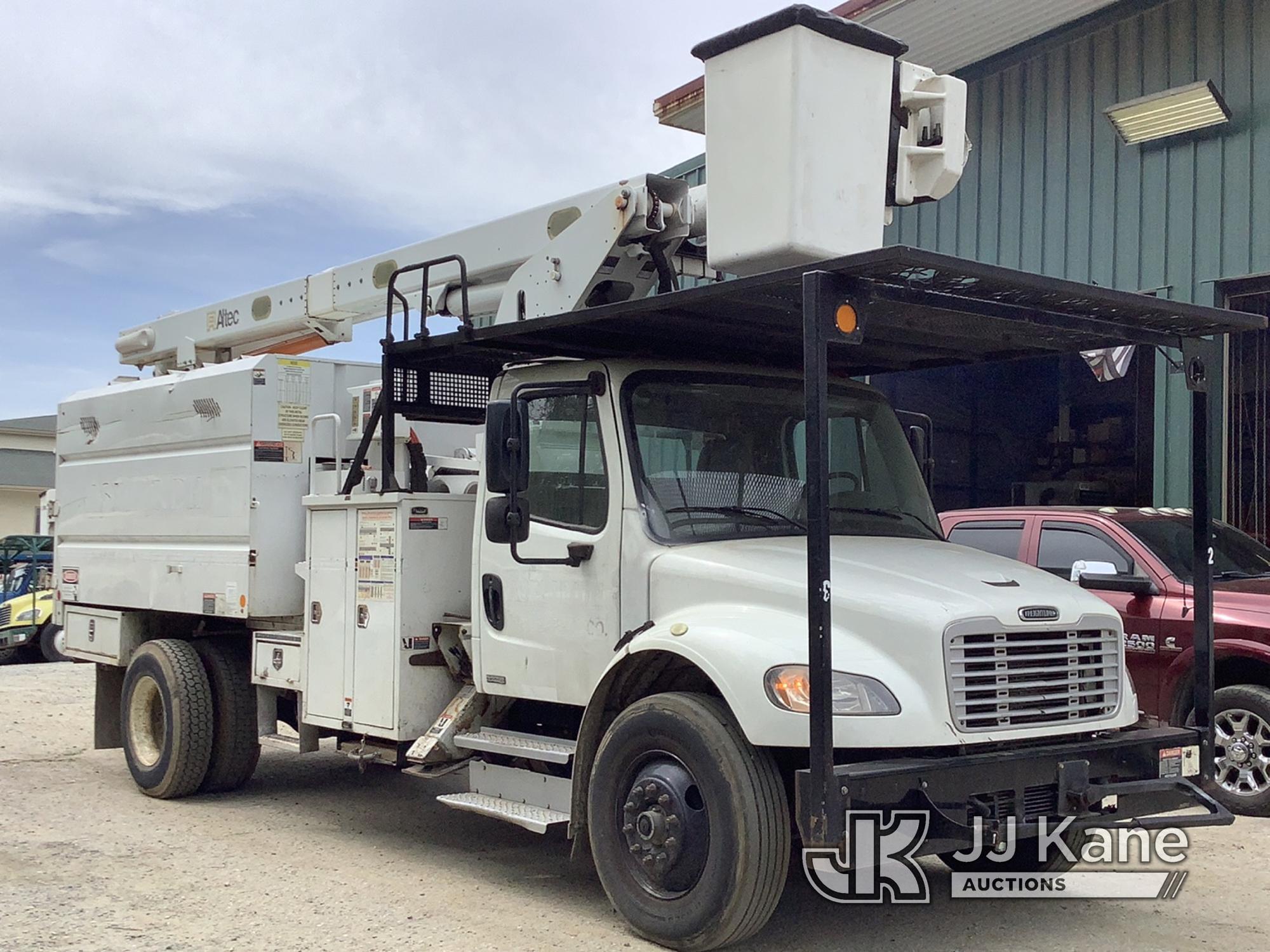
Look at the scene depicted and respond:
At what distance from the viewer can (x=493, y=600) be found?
6562 millimetres

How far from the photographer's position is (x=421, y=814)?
8312 mm

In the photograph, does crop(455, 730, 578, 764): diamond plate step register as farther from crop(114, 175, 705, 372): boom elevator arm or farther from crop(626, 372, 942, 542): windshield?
crop(114, 175, 705, 372): boom elevator arm

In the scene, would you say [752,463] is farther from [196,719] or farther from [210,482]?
[196,719]

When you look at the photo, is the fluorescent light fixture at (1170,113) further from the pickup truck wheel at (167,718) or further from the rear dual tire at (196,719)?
the pickup truck wheel at (167,718)

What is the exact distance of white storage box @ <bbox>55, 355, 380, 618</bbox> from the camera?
8258 mm

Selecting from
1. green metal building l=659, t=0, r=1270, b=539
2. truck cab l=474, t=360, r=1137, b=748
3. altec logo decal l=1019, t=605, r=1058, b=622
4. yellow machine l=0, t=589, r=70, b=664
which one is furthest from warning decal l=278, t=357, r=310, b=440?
yellow machine l=0, t=589, r=70, b=664

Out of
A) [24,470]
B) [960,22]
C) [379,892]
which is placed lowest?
[379,892]

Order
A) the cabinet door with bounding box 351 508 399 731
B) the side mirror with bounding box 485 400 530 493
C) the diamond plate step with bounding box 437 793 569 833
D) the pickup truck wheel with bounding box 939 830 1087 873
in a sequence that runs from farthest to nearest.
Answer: the cabinet door with bounding box 351 508 399 731
the pickup truck wheel with bounding box 939 830 1087 873
the side mirror with bounding box 485 400 530 493
the diamond plate step with bounding box 437 793 569 833

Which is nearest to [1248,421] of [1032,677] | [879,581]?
[1032,677]

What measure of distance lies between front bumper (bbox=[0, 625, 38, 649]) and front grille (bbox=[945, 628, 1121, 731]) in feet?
61.0

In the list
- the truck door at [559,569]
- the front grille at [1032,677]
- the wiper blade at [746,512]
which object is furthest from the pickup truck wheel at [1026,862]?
the truck door at [559,569]

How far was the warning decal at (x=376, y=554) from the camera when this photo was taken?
717 centimetres

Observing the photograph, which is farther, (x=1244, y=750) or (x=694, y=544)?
(x=1244, y=750)

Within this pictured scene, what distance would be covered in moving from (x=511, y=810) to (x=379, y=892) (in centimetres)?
75
